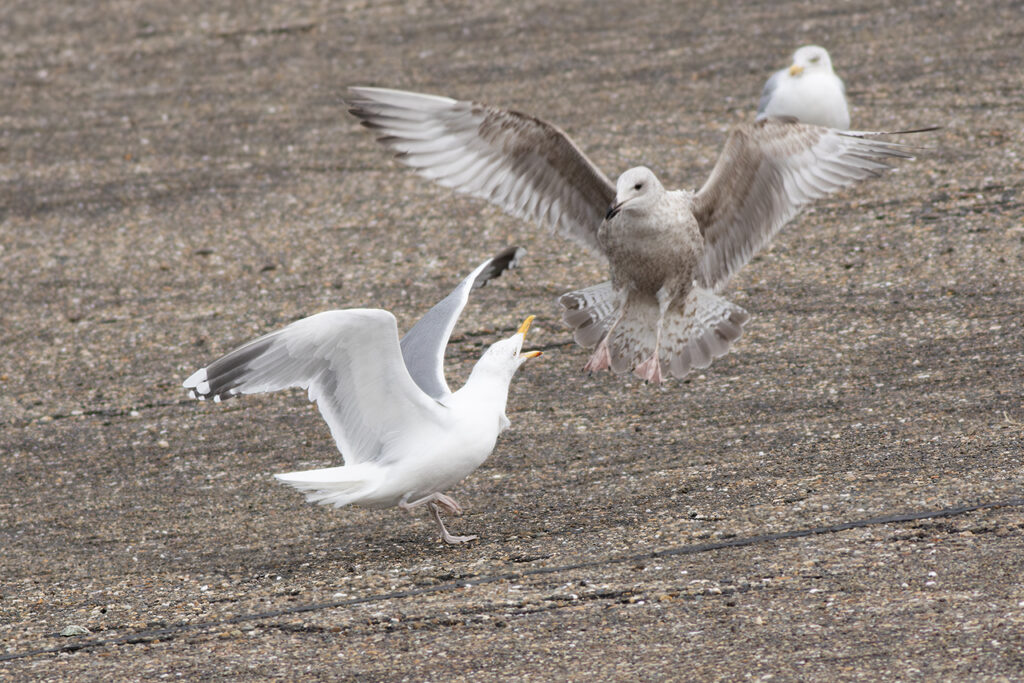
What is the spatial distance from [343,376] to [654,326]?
6.44 feet

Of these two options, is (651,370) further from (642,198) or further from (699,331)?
(642,198)

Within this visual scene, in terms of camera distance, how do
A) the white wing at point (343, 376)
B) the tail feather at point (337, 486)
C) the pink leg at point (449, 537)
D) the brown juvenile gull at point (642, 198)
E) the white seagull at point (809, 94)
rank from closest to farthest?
the white wing at point (343, 376), the tail feather at point (337, 486), the pink leg at point (449, 537), the brown juvenile gull at point (642, 198), the white seagull at point (809, 94)

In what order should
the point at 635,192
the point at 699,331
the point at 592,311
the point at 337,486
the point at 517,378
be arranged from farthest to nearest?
the point at 517,378, the point at 592,311, the point at 699,331, the point at 635,192, the point at 337,486

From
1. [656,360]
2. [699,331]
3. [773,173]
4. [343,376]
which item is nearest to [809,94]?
[773,173]

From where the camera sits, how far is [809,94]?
324 inches

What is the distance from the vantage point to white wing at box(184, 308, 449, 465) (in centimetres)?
459

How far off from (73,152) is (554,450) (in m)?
5.84

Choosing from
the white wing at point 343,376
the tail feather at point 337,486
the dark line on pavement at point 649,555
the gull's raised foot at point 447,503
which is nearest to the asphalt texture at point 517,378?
the dark line on pavement at point 649,555

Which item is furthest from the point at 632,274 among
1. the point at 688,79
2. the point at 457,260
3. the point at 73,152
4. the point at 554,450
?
the point at 73,152

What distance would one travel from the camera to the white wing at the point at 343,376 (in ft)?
15.1

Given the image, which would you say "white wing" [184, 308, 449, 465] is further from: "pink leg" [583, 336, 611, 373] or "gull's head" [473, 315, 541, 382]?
"pink leg" [583, 336, 611, 373]

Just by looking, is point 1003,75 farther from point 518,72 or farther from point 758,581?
point 758,581

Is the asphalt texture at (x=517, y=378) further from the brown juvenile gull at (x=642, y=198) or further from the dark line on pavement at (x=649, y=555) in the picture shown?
the brown juvenile gull at (x=642, y=198)

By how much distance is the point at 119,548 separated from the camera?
16.6ft
